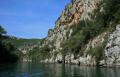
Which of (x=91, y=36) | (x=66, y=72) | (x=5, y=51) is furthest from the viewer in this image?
(x=5, y=51)

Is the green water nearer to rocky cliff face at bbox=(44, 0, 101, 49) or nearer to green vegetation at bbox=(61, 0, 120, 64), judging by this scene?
green vegetation at bbox=(61, 0, 120, 64)

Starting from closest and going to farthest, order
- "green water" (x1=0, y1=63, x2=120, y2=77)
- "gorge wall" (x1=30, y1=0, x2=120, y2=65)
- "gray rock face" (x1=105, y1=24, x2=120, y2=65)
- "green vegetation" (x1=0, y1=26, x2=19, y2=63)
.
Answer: "green water" (x1=0, y1=63, x2=120, y2=77) → "gray rock face" (x1=105, y1=24, x2=120, y2=65) → "gorge wall" (x1=30, y1=0, x2=120, y2=65) → "green vegetation" (x1=0, y1=26, x2=19, y2=63)

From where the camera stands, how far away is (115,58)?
9406 cm

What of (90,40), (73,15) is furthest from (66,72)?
(73,15)

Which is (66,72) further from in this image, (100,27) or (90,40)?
(90,40)

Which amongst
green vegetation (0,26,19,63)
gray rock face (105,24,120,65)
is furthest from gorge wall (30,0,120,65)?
green vegetation (0,26,19,63)

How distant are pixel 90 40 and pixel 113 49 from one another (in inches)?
1107

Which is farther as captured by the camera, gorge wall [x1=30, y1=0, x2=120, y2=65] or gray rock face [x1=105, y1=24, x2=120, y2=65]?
gorge wall [x1=30, y1=0, x2=120, y2=65]

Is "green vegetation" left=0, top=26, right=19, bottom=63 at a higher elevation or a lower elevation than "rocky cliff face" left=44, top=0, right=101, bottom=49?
lower


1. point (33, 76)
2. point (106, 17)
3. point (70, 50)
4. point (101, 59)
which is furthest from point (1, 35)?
point (33, 76)

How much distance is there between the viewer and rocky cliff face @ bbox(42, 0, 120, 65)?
9664 centimetres

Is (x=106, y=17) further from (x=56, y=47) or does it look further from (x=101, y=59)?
(x=56, y=47)

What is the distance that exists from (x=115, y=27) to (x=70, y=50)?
128ft

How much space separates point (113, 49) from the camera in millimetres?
95562
